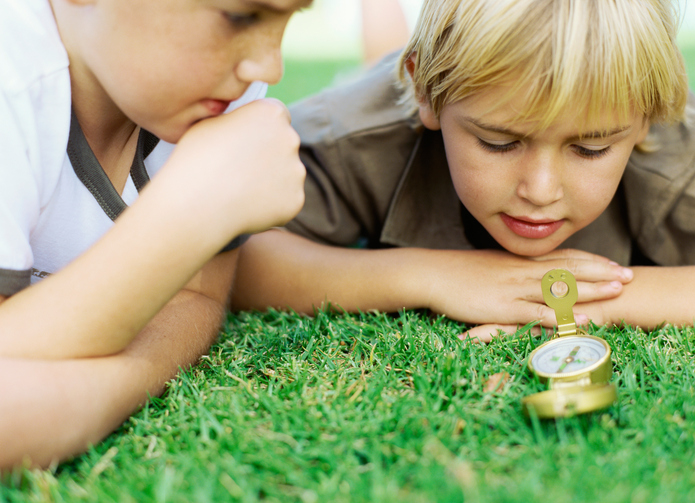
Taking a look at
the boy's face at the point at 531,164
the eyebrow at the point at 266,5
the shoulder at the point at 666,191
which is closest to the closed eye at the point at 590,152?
the boy's face at the point at 531,164

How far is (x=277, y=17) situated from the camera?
1.23 m

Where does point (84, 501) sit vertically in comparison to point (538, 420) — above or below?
below

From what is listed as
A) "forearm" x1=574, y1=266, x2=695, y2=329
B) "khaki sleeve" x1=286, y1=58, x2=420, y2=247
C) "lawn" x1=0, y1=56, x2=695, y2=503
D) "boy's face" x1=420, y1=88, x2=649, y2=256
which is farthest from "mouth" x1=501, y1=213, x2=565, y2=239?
"khaki sleeve" x1=286, y1=58, x2=420, y2=247

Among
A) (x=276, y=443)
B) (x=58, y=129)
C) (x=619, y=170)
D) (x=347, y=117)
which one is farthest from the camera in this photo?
(x=347, y=117)

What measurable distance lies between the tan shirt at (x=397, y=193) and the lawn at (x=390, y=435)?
58 centimetres

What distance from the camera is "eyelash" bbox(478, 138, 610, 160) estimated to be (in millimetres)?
1551

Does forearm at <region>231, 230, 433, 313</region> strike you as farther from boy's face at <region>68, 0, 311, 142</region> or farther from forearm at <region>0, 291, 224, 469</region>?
boy's face at <region>68, 0, 311, 142</region>

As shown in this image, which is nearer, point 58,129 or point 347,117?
point 58,129

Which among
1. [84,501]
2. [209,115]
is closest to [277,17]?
[209,115]

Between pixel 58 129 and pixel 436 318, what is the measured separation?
102 centimetres

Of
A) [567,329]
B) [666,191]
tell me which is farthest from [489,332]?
[666,191]

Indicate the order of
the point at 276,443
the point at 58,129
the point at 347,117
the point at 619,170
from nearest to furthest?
the point at 276,443
the point at 58,129
the point at 619,170
the point at 347,117

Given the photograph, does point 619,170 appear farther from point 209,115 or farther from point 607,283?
point 209,115

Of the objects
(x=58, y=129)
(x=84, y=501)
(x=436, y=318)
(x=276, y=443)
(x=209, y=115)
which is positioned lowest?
(x=84, y=501)
